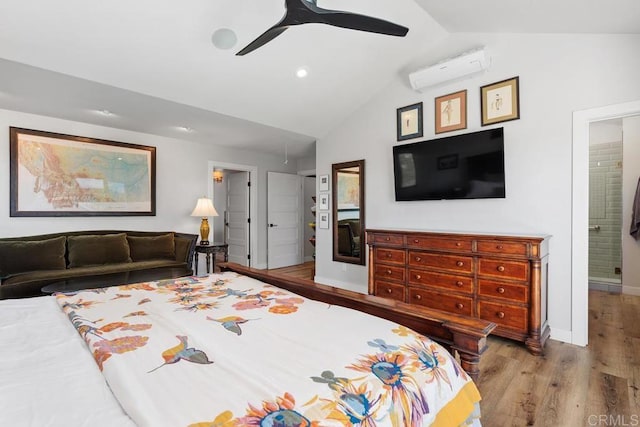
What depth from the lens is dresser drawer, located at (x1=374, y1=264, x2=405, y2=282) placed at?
3.39m

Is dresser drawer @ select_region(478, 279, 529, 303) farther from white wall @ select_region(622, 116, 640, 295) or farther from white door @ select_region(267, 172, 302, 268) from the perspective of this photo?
white door @ select_region(267, 172, 302, 268)

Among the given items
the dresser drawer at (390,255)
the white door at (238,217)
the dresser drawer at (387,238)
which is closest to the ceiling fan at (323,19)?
the dresser drawer at (387,238)

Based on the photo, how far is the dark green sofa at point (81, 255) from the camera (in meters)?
3.17

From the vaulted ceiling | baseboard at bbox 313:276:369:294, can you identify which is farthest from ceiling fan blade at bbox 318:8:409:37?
baseboard at bbox 313:276:369:294

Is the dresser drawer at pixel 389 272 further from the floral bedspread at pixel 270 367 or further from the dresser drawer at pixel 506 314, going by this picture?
the floral bedspread at pixel 270 367

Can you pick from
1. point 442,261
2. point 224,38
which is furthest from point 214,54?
point 442,261

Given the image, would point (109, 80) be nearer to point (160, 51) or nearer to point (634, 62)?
point (160, 51)

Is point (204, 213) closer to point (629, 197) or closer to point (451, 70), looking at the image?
point (451, 70)

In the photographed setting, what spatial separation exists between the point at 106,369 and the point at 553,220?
11.1 ft

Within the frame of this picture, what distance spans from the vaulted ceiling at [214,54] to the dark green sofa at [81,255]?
1.47 metres

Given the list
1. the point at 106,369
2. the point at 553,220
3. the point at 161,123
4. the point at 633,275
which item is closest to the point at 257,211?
the point at 161,123

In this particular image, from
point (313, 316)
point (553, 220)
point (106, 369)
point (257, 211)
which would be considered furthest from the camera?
point (257, 211)

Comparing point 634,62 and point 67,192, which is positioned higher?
point 634,62

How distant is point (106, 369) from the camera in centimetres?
87
